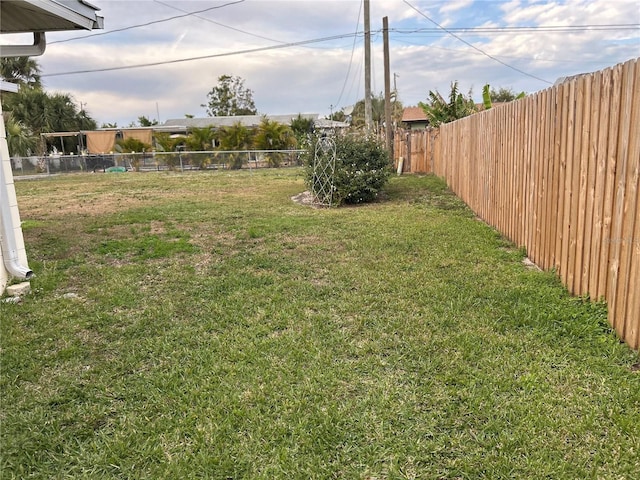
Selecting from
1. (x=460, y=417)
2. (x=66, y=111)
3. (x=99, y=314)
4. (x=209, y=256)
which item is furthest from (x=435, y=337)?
(x=66, y=111)

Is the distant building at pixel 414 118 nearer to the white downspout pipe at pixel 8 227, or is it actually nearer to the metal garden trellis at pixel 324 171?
the metal garden trellis at pixel 324 171

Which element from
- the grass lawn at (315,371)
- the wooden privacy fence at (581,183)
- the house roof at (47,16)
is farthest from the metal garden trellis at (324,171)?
the house roof at (47,16)

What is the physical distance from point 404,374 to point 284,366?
0.76m

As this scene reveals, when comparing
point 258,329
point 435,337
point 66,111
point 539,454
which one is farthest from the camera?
point 66,111

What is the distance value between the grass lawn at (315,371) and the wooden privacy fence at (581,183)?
262 millimetres

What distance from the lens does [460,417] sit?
2.25 metres

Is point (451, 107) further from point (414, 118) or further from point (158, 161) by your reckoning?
point (414, 118)

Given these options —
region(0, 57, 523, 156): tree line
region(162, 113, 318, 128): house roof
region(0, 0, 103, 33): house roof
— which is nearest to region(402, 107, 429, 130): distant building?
region(0, 57, 523, 156): tree line

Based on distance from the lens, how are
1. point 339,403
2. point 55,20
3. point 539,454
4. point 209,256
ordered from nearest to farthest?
point 539,454 → point 339,403 → point 55,20 → point 209,256

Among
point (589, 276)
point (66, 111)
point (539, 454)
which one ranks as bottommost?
point (539, 454)

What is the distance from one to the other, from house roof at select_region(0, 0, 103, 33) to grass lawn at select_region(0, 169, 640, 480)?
2690 mm

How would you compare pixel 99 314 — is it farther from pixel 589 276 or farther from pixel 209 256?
pixel 589 276

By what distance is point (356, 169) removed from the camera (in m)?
10.0

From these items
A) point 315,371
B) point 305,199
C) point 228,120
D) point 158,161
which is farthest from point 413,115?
point 315,371
